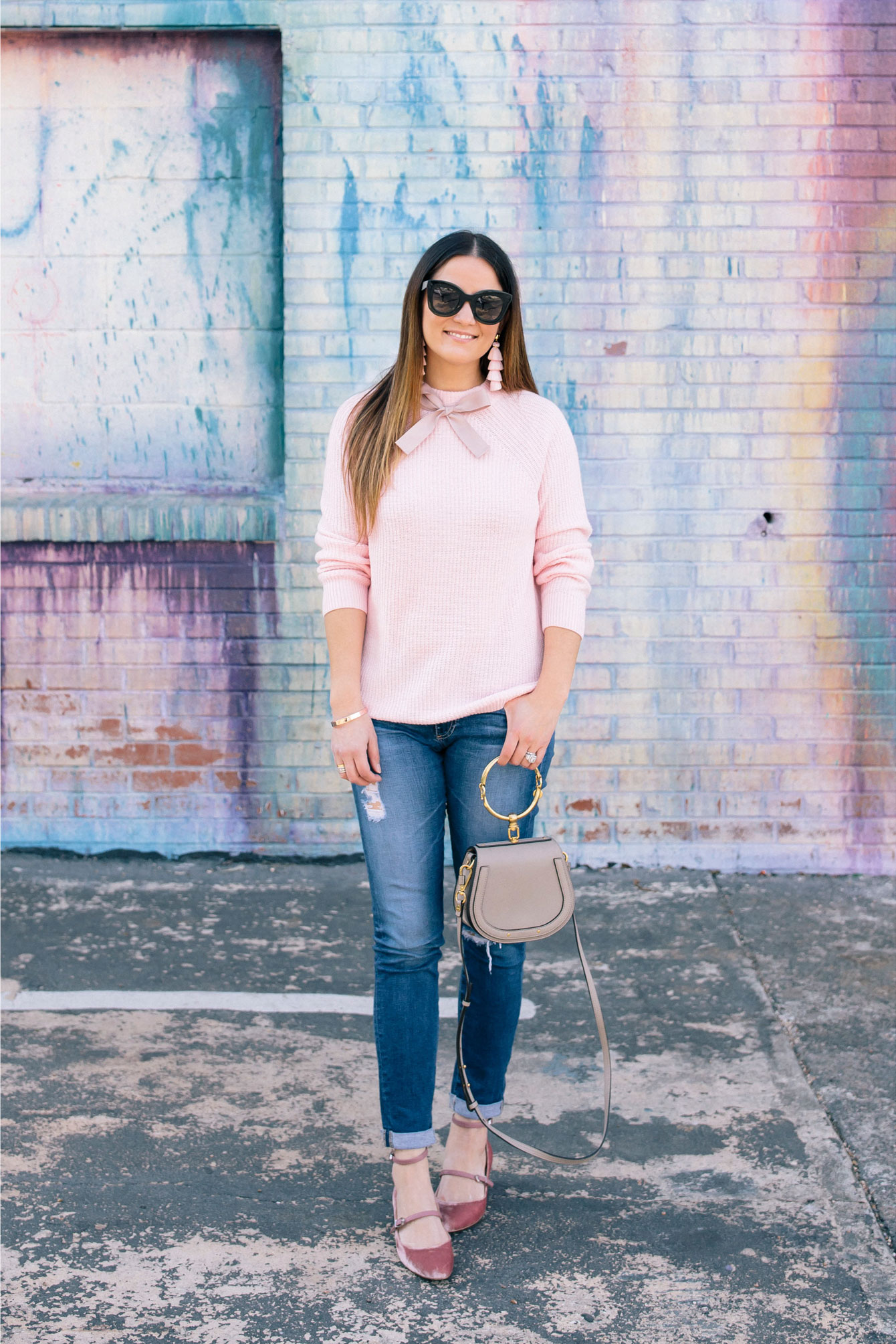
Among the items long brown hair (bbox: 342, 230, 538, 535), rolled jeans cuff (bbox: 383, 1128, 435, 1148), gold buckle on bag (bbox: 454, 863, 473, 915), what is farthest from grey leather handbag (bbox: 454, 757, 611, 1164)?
long brown hair (bbox: 342, 230, 538, 535)

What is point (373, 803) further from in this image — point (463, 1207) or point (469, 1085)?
point (463, 1207)

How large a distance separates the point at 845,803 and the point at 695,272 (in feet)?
6.32

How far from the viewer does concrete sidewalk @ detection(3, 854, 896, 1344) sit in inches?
91.3

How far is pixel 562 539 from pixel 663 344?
2.11m

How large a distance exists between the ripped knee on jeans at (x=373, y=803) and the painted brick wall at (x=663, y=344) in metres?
2.14

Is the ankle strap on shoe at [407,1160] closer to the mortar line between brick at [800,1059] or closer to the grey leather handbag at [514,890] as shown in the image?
the grey leather handbag at [514,890]

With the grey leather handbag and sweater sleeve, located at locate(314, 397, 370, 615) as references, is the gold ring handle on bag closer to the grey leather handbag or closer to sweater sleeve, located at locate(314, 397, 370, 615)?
the grey leather handbag

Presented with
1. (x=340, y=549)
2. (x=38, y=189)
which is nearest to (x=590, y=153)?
(x=38, y=189)

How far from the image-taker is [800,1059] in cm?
320

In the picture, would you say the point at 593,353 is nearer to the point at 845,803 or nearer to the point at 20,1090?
the point at 845,803

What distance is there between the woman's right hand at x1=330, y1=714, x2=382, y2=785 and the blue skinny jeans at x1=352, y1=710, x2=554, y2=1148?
19 millimetres

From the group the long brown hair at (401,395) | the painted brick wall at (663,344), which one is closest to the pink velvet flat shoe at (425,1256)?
the long brown hair at (401,395)

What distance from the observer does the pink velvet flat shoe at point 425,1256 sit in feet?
7.83

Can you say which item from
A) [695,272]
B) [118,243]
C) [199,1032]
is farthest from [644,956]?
[118,243]
